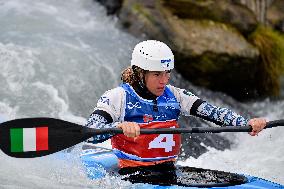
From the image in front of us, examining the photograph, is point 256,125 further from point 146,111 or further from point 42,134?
point 42,134

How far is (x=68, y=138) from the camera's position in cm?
415

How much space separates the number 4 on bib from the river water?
71cm

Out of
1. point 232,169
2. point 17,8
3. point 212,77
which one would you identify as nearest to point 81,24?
point 17,8

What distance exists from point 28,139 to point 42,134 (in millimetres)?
106

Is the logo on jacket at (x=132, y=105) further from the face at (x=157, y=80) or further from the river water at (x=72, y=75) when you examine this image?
the river water at (x=72, y=75)

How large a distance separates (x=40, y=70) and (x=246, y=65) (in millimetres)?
3250

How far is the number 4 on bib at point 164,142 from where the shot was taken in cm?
439

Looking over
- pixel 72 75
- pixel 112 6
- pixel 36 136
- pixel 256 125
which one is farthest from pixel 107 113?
pixel 112 6

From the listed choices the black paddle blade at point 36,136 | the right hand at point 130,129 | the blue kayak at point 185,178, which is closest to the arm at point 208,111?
the blue kayak at point 185,178

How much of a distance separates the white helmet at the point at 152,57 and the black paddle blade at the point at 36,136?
669mm

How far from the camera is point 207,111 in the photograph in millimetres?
4629

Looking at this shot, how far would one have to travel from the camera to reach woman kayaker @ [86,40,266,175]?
14.2 feet

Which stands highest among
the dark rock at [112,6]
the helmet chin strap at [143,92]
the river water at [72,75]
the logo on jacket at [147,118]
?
the helmet chin strap at [143,92]

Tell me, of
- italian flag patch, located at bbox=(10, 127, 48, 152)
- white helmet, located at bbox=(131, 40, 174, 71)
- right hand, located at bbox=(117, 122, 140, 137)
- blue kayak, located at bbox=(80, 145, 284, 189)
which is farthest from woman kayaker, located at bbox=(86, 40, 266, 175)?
italian flag patch, located at bbox=(10, 127, 48, 152)
